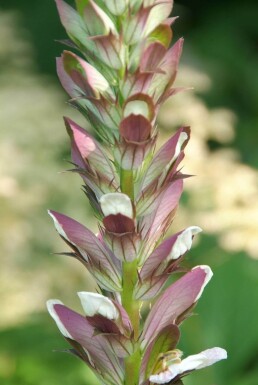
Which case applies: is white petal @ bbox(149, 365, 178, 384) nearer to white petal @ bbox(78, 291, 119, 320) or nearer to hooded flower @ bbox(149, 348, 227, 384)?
hooded flower @ bbox(149, 348, 227, 384)

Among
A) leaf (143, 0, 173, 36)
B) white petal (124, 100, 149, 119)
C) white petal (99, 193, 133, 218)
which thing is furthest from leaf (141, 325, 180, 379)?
leaf (143, 0, 173, 36)

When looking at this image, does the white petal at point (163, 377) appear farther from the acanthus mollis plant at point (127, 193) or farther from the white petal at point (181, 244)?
the white petal at point (181, 244)

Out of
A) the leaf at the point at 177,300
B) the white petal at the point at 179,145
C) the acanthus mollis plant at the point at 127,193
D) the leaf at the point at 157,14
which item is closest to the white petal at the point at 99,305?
the acanthus mollis plant at the point at 127,193

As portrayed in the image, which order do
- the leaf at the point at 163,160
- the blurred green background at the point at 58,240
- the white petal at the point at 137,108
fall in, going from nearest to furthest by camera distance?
the white petal at the point at 137,108
the leaf at the point at 163,160
the blurred green background at the point at 58,240

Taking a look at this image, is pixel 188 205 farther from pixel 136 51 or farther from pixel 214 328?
pixel 136 51

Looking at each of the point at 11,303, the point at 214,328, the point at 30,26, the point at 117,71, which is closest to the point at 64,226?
the point at 117,71

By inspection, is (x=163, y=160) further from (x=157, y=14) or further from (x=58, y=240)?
(x=58, y=240)

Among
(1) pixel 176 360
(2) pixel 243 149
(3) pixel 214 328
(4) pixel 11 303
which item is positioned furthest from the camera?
(2) pixel 243 149

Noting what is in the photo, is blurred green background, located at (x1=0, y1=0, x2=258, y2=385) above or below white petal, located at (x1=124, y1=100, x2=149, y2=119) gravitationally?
below

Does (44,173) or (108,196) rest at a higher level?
(108,196)
